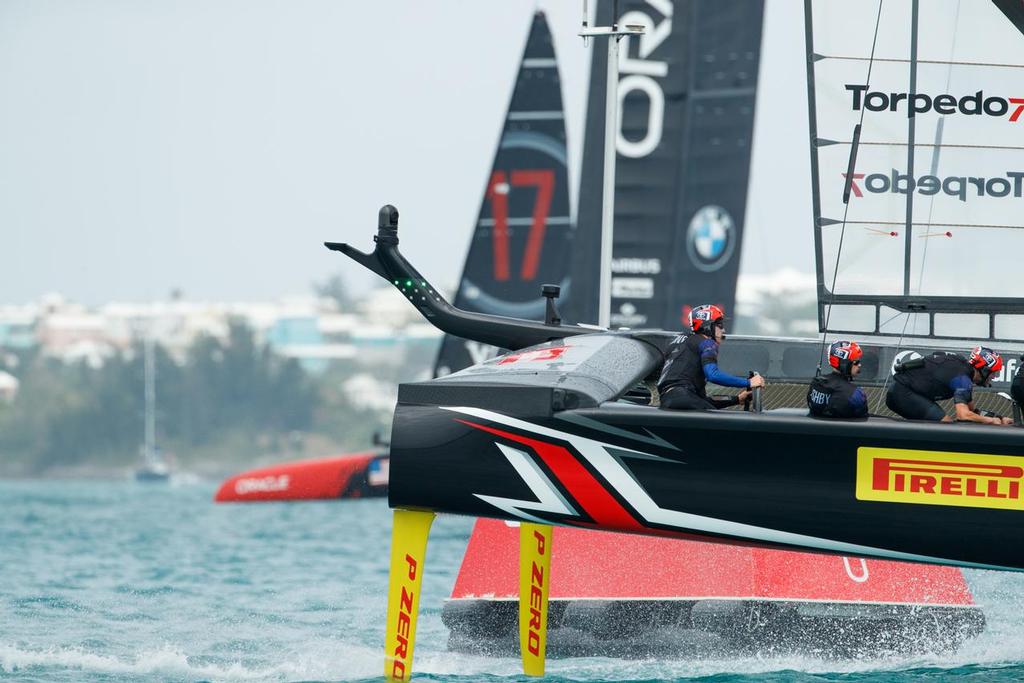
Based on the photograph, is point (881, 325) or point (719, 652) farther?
point (719, 652)

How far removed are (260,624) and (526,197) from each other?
8.67m

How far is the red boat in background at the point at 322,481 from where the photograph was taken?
1864cm

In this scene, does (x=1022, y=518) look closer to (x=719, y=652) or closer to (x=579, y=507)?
(x=579, y=507)

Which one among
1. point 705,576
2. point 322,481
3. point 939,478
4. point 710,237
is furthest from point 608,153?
point 322,481

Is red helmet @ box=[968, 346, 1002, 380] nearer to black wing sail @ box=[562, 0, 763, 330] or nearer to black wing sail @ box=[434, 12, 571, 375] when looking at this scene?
black wing sail @ box=[562, 0, 763, 330]

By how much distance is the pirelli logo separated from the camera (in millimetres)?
5953

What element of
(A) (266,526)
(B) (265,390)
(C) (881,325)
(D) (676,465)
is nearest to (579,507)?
(D) (676,465)

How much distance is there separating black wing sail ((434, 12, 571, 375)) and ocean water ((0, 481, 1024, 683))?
2818mm

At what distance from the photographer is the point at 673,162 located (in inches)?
558

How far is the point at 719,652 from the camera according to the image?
8266mm

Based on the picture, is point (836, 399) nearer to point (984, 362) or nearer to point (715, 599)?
point (984, 362)

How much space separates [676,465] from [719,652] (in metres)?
2.41

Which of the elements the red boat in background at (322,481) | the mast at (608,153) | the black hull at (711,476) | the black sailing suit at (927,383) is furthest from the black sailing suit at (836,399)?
the red boat in background at (322,481)

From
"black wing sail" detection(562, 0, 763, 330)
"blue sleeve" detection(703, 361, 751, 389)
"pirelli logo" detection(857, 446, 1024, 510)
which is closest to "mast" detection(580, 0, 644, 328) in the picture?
"blue sleeve" detection(703, 361, 751, 389)
